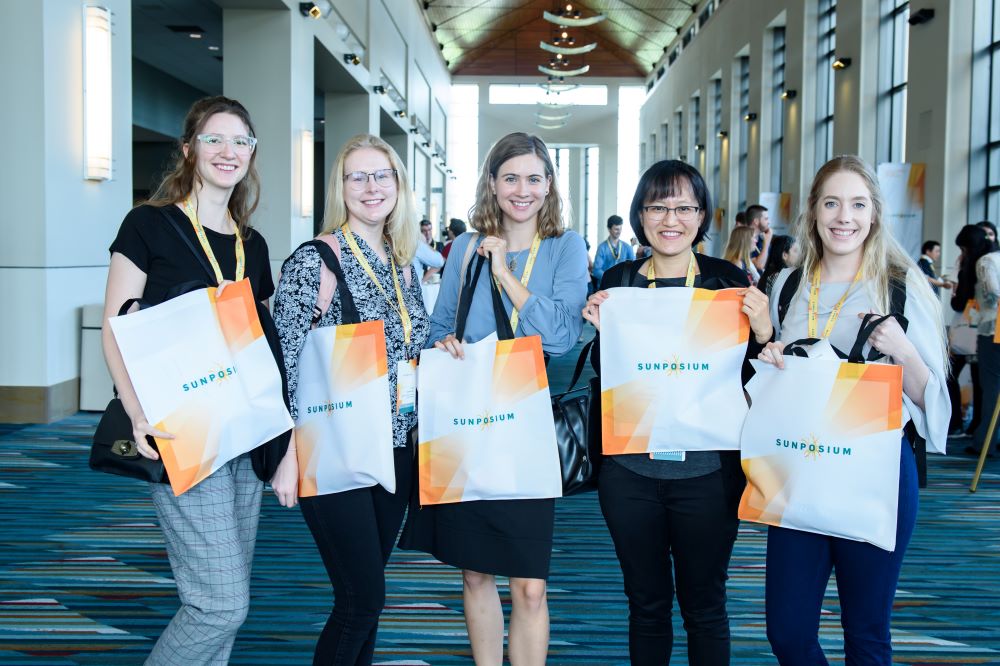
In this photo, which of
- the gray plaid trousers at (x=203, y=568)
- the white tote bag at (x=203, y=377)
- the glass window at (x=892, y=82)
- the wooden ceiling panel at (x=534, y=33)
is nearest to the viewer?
the white tote bag at (x=203, y=377)

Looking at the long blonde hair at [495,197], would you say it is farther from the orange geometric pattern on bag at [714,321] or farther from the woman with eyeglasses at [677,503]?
the orange geometric pattern on bag at [714,321]

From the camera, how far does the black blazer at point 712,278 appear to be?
7.80ft

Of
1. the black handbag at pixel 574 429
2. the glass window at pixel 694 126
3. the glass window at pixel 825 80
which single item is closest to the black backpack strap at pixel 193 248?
the black handbag at pixel 574 429

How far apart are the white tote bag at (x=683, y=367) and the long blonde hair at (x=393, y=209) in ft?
1.96

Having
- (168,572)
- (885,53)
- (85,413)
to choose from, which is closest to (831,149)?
(885,53)

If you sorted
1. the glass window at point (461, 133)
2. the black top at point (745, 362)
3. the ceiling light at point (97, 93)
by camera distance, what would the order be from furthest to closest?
1. the glass window at point (461, 133)
2. the ceiling light at point (97, 93)
3. the black top at point (745, 362)

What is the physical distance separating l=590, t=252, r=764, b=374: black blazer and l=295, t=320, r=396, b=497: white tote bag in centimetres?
58

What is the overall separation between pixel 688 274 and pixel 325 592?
2130mm

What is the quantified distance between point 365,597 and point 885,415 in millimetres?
1278

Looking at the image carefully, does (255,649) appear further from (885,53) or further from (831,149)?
(831,149)

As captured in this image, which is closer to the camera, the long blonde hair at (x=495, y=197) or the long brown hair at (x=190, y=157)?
the long brown hair at (x=190, y=157)

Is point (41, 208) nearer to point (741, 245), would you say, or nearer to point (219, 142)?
point (219, 142)

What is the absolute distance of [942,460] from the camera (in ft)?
22.3

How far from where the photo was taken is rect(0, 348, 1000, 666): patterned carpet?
3205mm
